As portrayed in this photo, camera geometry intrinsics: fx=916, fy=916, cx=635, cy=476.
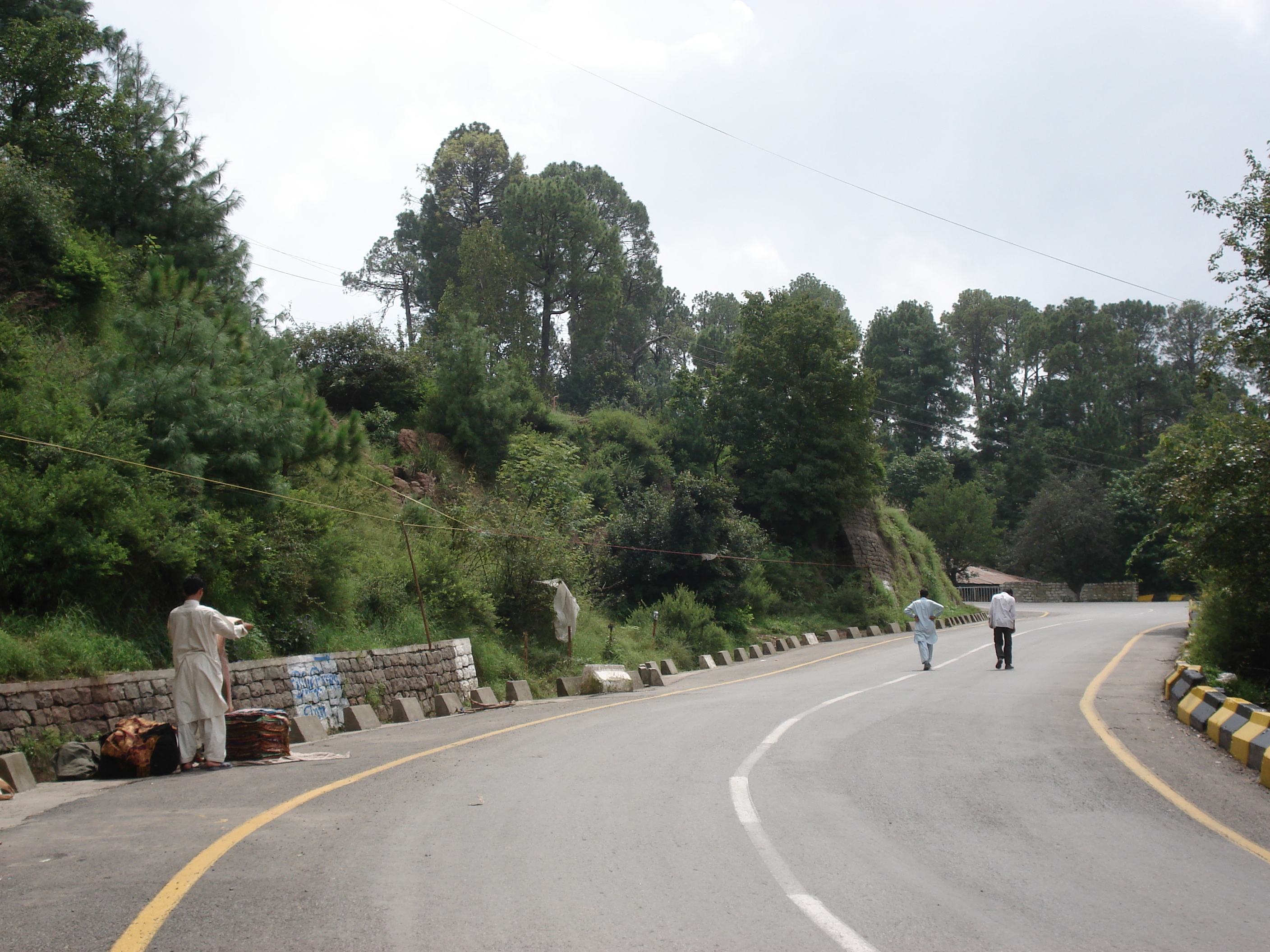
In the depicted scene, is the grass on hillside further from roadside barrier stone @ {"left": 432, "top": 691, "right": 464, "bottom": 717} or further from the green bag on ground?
the green bag on ground

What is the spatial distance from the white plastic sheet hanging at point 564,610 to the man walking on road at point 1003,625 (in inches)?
355

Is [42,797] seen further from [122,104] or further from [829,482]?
[829,482]

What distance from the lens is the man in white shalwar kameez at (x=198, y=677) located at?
9031 millimetres

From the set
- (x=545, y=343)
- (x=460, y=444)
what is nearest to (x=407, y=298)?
(x=545, y=343)

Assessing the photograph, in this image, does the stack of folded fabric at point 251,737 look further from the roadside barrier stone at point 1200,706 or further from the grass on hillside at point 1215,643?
the grass on hillside at point 1215,643

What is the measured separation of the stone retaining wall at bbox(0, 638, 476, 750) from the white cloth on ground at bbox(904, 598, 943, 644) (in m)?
9.99

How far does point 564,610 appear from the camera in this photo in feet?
67.2

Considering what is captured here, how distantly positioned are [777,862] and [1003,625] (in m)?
16.0

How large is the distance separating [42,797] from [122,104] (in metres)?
20.8

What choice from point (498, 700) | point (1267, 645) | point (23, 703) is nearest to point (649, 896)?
point (23, 703)

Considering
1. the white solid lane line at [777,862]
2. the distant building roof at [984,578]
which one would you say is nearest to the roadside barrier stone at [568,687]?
the white solid lane line at [777,862]

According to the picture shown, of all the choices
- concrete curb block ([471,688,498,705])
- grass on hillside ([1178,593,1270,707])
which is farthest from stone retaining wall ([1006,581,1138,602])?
concrete curb block ([471,688,498,705])

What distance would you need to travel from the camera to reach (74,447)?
12320mm

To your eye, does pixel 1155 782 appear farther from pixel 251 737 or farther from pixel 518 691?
pixel 518 691
